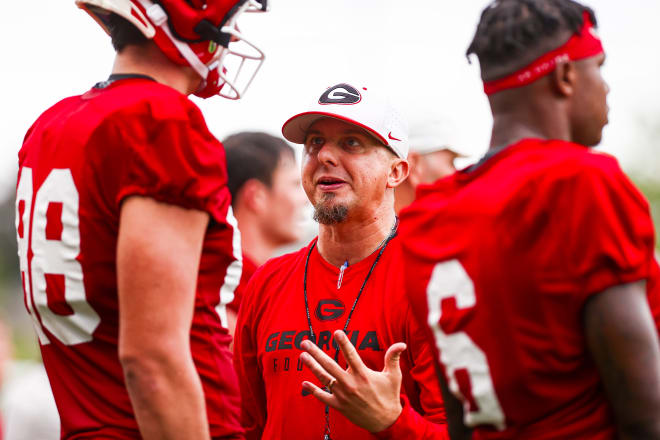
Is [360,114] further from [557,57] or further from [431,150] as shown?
[431,150]

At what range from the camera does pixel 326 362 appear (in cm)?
302

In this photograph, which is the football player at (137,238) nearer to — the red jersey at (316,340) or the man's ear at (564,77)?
the red jersey at (316,340)

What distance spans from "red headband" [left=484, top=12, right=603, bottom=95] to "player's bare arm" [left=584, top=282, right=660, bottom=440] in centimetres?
68

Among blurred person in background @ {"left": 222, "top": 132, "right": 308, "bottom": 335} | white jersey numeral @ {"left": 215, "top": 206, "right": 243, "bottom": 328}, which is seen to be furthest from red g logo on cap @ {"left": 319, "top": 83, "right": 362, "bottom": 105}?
blurred person in background @ {"left": 222, "top": 132, "right": 308, "bottom": 335}

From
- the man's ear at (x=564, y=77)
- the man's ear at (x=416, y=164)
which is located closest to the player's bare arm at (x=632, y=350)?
the man's ear at (x=564, y=77)

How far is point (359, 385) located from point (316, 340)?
67 cm

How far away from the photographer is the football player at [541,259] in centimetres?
207

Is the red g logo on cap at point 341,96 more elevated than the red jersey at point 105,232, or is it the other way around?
the red g logo on cap at point 341,96

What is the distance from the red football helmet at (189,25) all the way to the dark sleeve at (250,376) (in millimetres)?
1434

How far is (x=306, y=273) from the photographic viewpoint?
3.97m

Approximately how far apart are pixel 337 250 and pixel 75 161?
1731 millimetres

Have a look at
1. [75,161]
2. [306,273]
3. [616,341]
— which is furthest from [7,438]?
[616,341]

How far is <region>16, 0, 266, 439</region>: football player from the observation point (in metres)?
2.28

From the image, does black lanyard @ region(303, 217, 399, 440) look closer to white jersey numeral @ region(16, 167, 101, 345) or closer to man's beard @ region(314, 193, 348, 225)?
man's beard @ region(314, 193, 348, 225)
